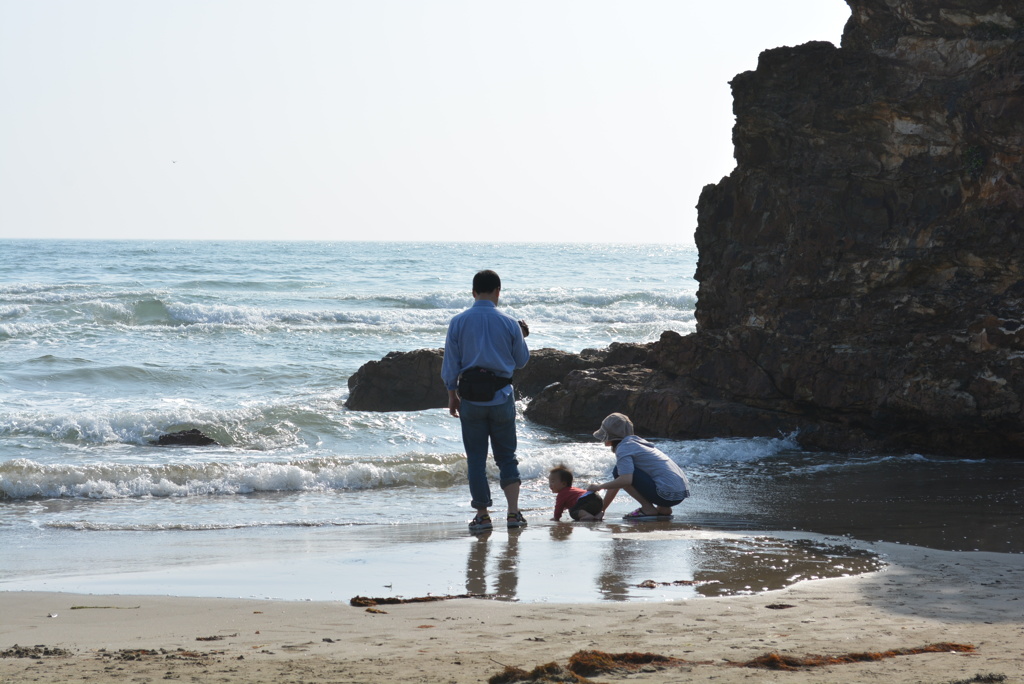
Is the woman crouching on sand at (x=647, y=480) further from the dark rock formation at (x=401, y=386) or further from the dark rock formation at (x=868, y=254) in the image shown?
the dark rock formation at (x=401, y=386)

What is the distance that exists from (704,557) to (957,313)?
584 cm

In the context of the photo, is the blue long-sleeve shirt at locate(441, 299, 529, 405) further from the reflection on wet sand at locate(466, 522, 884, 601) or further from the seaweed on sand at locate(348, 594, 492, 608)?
the seaweed on sand at locate(348, 594, 492, 608)

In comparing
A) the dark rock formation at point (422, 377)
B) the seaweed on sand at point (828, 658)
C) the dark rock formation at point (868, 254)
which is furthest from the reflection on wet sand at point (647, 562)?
the dark rock formation at point (422, 377)

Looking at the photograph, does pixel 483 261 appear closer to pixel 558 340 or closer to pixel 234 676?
pixel 558 340

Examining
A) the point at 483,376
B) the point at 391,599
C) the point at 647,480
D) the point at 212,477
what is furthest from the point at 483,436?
the point at 212,477

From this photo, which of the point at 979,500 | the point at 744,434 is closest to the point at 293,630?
the point at 979,500

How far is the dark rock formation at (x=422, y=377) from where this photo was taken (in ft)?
44.0

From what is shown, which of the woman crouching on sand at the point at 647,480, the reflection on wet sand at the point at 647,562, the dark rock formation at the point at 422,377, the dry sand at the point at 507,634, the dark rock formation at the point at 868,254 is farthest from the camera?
the dark rock formation at the point at 422,377

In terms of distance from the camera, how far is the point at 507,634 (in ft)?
11.4

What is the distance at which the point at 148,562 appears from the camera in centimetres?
567

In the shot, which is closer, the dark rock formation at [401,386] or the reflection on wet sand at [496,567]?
the reflection on wet sand at [496,567]

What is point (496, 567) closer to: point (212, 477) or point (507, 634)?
point (507, 634)

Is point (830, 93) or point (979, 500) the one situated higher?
point (830, 93)

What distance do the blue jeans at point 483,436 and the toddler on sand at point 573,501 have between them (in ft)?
1.54
